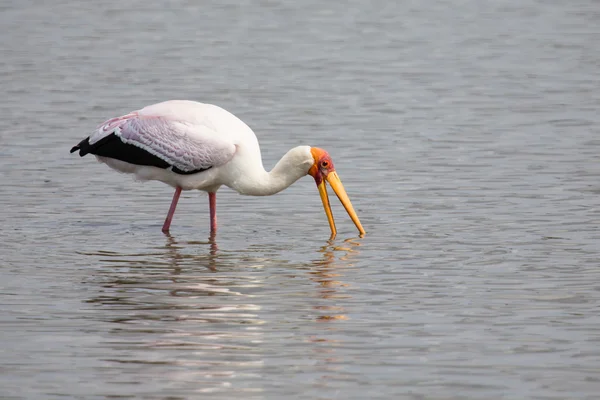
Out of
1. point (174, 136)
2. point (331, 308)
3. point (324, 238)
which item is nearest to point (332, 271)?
point (331, 308)

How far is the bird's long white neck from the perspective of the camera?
39.0ft

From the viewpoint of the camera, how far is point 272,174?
12.0 m

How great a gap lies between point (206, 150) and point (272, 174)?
1.95ft

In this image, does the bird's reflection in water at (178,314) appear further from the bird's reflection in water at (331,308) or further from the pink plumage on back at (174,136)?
the pink plumage on back at (174,136)

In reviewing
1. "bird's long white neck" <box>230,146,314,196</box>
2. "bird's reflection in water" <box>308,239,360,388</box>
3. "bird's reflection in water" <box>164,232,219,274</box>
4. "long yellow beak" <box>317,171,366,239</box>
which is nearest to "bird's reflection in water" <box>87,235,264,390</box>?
"bird's reflection in water" <box>164,232,219,274</box>

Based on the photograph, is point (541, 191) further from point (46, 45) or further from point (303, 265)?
point (46, 45)

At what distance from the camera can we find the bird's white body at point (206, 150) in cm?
1189

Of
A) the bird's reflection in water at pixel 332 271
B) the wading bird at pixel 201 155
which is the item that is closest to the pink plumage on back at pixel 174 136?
the wading bird at pixel 201 155

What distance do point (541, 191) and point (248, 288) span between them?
469cm

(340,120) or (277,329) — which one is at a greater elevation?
(277,329)

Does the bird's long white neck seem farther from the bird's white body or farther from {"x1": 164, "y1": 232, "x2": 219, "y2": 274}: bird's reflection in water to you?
{"x1": 164, "y1": 232, "x2": 219, "y2": 274}: bird's reflection in water

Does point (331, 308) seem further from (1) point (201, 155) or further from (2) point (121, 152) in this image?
(2) point (121, 152)

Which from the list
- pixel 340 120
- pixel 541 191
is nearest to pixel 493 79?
pixel 340 120

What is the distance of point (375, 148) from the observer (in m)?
16.2
